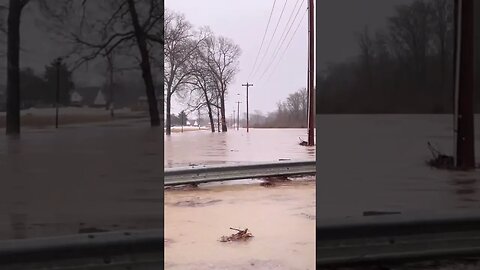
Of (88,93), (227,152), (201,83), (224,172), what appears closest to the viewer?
(88,93)

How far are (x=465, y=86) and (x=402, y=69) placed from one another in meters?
0.41

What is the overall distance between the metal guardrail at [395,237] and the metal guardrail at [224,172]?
6.03 metres

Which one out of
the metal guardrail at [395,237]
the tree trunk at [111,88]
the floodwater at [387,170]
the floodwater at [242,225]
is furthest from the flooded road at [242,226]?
the tree trunk at [111,88]

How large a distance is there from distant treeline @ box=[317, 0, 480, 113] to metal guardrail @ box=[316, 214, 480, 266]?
69 cm

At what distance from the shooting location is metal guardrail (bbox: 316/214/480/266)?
9.18 ft

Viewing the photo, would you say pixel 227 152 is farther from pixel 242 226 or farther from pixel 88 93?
pixel 88 93

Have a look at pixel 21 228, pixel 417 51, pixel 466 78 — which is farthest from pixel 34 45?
pixel 466 78

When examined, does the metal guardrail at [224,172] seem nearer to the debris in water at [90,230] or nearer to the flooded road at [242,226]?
the flooded road at [242,226]

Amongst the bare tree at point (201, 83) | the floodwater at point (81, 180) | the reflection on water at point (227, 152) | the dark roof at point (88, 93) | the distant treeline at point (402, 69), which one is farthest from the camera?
the bare tree at point (201, 83)

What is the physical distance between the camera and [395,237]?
2.89 metres

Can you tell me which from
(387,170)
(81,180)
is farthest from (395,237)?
(81,180)

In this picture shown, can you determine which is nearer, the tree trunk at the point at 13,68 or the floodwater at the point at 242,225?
the tree trunk at the point at 13,68

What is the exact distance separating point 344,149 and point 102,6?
1594mm

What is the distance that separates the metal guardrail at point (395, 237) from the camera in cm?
280
